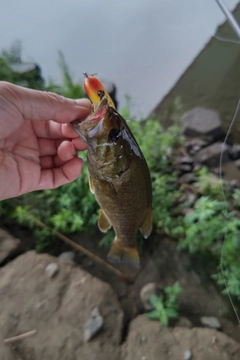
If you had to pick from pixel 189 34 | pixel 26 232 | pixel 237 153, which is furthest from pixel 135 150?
pixel 189 34

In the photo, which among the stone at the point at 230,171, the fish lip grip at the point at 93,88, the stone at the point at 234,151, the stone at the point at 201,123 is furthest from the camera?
the stone at the point at 201,123

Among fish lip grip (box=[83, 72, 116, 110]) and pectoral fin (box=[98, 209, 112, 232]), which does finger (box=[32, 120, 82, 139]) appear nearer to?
pectoral fin (box=[98, 209, 112, 232])

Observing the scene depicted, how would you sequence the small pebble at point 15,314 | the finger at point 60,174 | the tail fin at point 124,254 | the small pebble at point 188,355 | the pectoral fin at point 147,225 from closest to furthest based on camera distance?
the pectoral fin at point 147,225 < the finger at point 60,174 < the tail fin at point 124,254 < the small pebble at point 188,355 < the small pebble at point 15,314

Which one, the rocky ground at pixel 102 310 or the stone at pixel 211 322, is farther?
the stone at pixel 211 322

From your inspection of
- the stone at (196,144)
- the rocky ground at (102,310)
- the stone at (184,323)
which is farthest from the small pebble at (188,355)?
the stone at (196,144)

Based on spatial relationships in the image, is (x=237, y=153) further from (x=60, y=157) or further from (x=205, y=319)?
(x=60, y=157)

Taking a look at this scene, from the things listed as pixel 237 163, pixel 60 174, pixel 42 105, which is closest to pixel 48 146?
pixel 60 174

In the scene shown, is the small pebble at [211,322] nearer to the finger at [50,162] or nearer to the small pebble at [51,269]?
the small pebble at [51,269]
